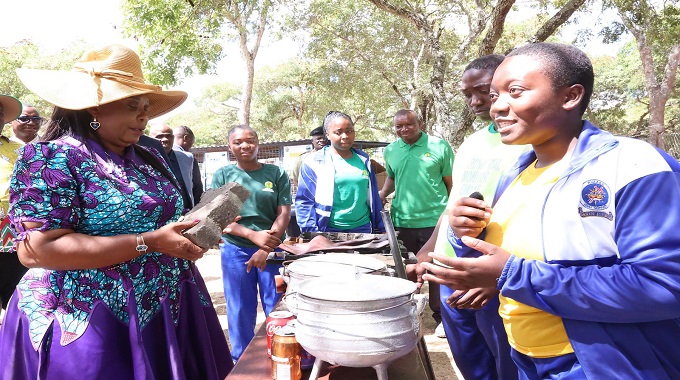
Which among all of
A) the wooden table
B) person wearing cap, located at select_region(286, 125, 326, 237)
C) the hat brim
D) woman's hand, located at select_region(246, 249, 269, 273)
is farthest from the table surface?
person wearing cap, located at select_region(286, 125, 326, 237)

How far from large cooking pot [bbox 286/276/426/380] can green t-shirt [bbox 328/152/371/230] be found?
99.2 inches

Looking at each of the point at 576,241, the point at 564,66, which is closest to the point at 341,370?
the point at 576,241

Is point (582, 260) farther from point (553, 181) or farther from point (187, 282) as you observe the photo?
point (187, 282)

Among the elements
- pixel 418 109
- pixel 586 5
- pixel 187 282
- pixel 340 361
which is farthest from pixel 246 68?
pixel 340 361

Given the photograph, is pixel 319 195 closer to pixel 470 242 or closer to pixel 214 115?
pixel 470 242

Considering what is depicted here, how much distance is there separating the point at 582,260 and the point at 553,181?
0.83 feet

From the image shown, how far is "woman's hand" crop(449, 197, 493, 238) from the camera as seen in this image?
1.39m

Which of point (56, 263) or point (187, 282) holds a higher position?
point (56, 263)

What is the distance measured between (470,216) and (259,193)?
2.50m

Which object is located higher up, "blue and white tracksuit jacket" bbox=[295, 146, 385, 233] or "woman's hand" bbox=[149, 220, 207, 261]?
"woman's hand" bbox=[149, 220, 207, 261]

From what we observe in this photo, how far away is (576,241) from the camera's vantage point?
1139 millimetres

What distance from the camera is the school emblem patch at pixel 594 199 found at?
1101mm

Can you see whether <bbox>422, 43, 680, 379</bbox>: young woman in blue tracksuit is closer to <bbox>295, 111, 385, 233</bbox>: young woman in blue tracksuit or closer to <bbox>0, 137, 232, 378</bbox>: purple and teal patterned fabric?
<bbox>0, 137, 232, 378</bbox>: purple and teal patterned fabric

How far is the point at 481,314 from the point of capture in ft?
6.43
